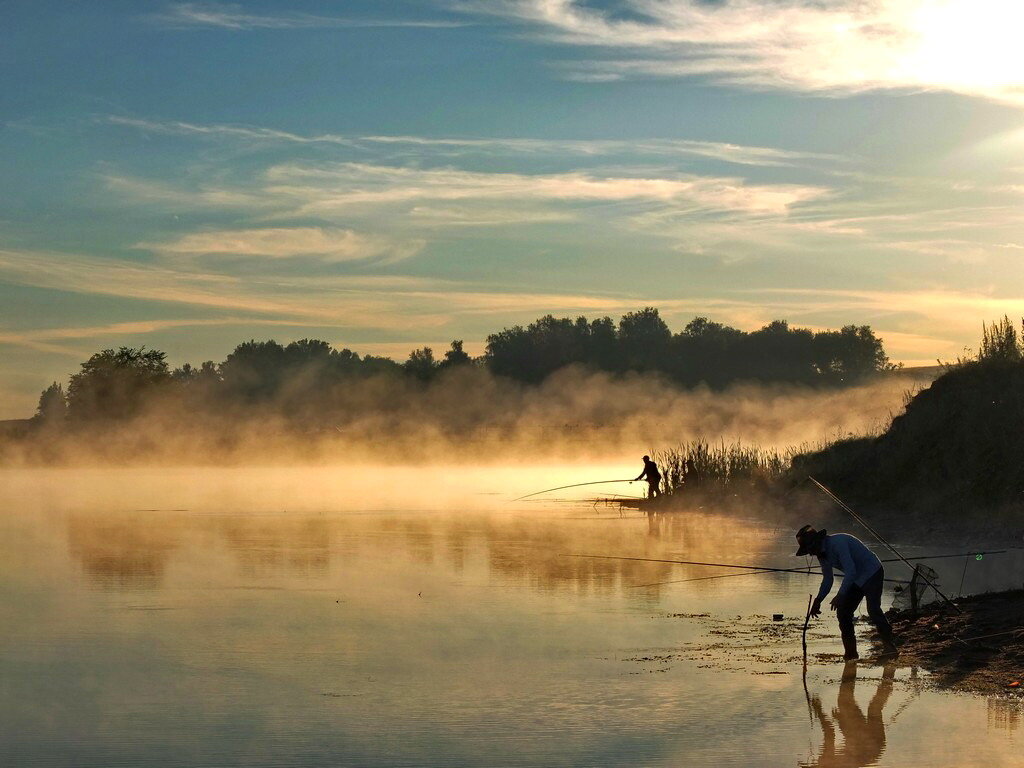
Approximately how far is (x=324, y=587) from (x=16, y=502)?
26.2 m

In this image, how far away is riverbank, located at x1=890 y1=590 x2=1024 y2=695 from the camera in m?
12.4

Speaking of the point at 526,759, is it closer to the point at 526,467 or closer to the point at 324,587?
the point at 324,587

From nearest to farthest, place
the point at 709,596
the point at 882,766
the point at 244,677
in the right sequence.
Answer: the point at 882,766, the point at 244,677, the point at 709,596

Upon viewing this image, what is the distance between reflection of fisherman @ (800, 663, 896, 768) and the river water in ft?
0.11

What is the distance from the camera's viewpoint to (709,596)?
19.0 metres

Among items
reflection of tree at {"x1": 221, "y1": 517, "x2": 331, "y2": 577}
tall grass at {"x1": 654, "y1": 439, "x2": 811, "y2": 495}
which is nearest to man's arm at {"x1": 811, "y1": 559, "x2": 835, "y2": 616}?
reflection of tree at {"x1": 221, "y1": 517, "x2": 331, "y2": 577}

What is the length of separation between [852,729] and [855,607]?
293cm

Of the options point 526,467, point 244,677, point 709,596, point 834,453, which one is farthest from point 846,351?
point 244,677

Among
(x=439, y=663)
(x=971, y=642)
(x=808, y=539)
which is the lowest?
(x=439, y=663)

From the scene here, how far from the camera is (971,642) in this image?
1390cm

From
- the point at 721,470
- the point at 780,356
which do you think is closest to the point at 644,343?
the point at 780,356

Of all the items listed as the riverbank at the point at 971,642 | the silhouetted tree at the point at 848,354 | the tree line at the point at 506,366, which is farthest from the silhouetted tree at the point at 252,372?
the riverbank at the point at 971,642

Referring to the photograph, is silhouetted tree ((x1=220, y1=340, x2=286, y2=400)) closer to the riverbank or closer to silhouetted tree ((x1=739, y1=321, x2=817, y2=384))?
silhouetted tree ((x1=739, y1=321, x2=817, y2=384))

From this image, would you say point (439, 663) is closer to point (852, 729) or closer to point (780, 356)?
point (852, 729)
